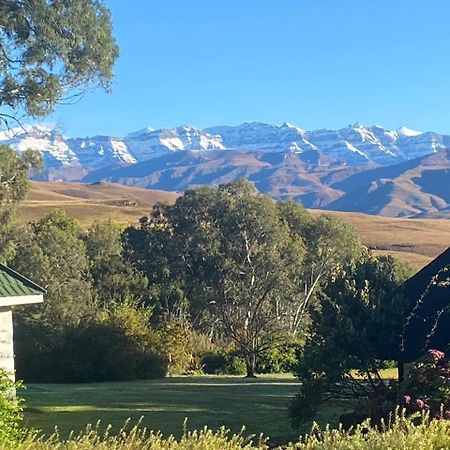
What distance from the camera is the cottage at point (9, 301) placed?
14.8m

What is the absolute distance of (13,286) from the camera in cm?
1531

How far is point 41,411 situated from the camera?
19.3 metres

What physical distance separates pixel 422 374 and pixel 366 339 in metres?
4.28

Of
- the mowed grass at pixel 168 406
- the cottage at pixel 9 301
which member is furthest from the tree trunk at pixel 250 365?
the cottage at pixel 9 301

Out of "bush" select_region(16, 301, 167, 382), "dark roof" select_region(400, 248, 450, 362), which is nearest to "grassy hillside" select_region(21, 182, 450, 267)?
"bush" select_region(16, 301, 167, 382)

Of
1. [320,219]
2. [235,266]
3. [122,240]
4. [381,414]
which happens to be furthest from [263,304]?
[381,414]

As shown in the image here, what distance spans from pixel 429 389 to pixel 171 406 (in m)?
10.2

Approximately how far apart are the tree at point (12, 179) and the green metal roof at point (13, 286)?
6755 millimetres

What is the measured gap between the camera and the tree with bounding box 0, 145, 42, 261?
73.6ft

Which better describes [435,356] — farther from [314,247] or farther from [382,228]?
[382,228]

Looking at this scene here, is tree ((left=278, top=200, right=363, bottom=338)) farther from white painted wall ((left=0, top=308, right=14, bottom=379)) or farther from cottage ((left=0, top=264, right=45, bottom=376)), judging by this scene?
white painted wall ((left=0, top=308, right=14, bottom=379))

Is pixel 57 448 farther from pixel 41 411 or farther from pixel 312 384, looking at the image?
pixel 41 411

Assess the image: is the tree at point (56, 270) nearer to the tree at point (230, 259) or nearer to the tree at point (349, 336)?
the tree at point (230, 259)

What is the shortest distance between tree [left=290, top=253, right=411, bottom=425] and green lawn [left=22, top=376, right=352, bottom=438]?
96 centimetres
